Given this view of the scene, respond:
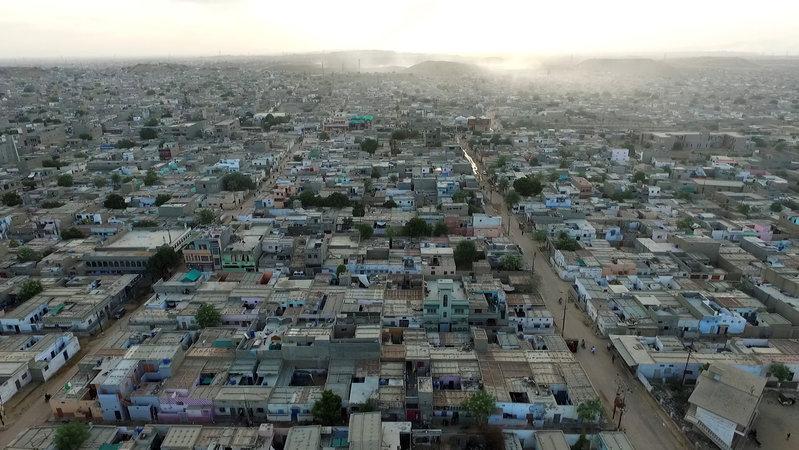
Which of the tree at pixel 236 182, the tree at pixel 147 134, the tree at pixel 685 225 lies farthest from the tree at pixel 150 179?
the tree at pixel 685 225

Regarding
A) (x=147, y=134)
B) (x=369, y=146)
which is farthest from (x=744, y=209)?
(x=147, y=134)

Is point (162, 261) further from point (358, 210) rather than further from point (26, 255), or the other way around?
point (358, 210)

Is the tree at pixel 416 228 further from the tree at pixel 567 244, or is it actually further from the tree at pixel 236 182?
the tree at pixel 236 182

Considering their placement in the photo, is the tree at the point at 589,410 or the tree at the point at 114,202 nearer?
the tree at the point at 589,410

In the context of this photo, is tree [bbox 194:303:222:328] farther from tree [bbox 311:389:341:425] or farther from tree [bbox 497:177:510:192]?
tree [bbox 497:177:510:192]

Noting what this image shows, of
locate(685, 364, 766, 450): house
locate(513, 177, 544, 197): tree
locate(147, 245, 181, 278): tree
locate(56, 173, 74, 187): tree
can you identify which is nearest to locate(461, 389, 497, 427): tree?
locate(685, 364, 766, 450): house
